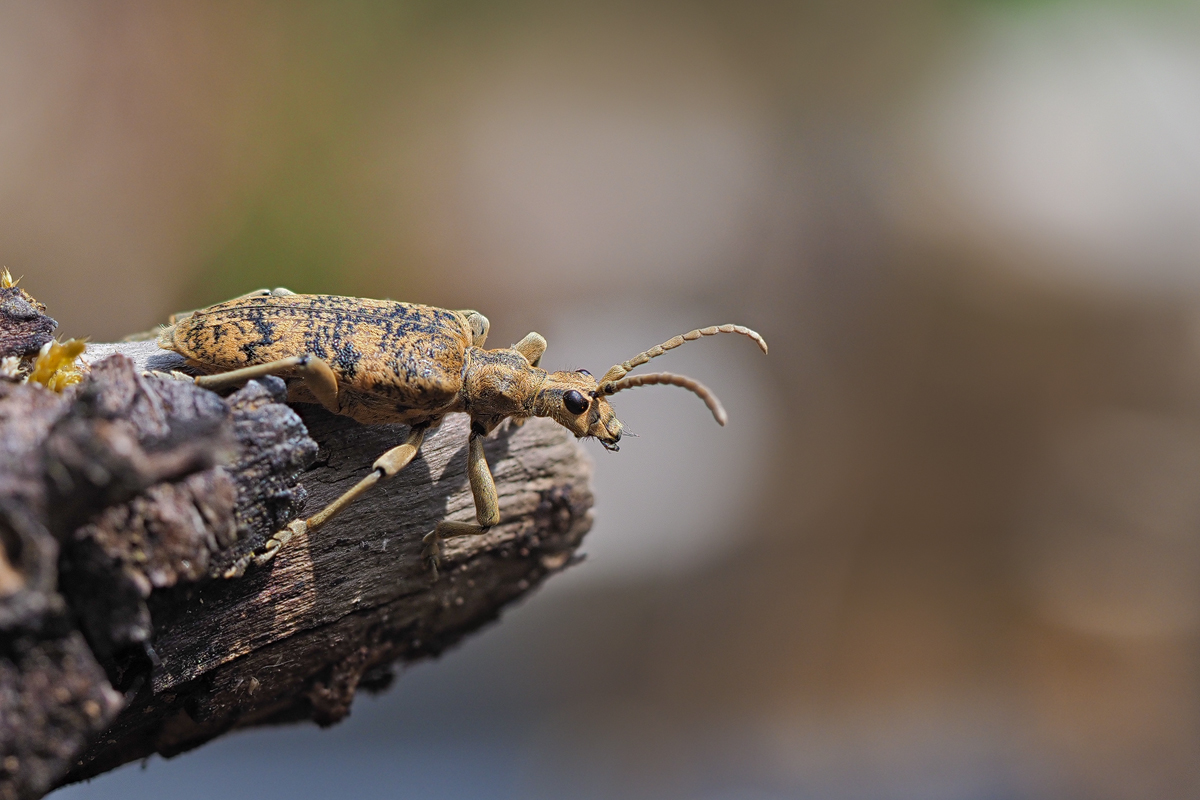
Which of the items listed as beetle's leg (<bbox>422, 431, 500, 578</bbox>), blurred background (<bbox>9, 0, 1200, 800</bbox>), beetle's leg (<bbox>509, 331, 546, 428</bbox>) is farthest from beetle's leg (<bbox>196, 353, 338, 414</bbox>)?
blurred background (<bbox>9, 0, 1200, 800</bbox>)

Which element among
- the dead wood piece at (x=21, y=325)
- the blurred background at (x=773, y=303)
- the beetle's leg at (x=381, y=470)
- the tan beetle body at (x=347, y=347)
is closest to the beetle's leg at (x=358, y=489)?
the beetle's leg at (x=381, y=470)

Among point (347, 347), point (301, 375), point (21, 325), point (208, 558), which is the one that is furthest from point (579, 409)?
point (21, 325)

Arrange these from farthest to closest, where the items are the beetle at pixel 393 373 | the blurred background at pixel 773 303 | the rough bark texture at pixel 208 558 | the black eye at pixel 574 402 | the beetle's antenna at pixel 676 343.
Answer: the blurred background at pixel 773 303, the black eye at pixel 574 402, the beetle's antenna at pixel 676 343, the beetle at pixel 393 373, the rough bark texture at pixel 208 558

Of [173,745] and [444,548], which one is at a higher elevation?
[444,548]

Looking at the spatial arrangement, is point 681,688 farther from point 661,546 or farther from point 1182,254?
point 1182,254

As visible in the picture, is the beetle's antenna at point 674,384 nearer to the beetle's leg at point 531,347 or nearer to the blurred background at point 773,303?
the beetle's leg at point 531,347

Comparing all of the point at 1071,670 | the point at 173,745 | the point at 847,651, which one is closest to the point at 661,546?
the point at 847,651

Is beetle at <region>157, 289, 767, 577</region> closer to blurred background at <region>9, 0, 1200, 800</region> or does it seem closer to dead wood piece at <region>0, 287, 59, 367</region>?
dead wood piece at <region>0, 287, 59, 367</region>
